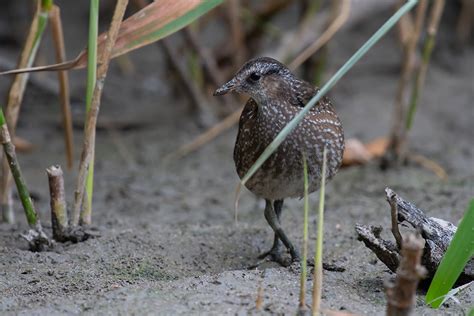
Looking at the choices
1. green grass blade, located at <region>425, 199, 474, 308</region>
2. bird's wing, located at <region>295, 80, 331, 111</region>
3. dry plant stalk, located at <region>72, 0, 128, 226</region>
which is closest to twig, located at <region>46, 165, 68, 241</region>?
dry plant stalk, located at <region>72, 0, 128, 226</region>

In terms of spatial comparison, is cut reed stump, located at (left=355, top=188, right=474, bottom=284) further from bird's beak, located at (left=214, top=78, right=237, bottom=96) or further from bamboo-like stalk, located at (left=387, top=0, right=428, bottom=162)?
bamboo-like stalk, located at (left=387, top=0, right=428, bottom=162)

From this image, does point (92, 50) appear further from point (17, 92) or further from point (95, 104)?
point (17, 92)

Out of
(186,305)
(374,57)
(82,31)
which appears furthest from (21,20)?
(186,305)

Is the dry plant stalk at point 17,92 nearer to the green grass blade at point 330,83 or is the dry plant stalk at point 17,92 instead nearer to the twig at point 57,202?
the twig at point 57,202

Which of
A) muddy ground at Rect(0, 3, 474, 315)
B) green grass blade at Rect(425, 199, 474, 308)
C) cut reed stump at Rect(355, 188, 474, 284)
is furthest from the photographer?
cut reed stump at Rect(355, 188, 474, 284)

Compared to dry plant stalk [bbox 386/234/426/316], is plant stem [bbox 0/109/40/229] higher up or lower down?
higher up

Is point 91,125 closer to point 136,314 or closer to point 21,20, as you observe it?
point 136,314

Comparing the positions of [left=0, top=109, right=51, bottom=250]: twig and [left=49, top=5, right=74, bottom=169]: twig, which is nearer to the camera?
[left=0, top=109, right=51, bottom=250]: twig
